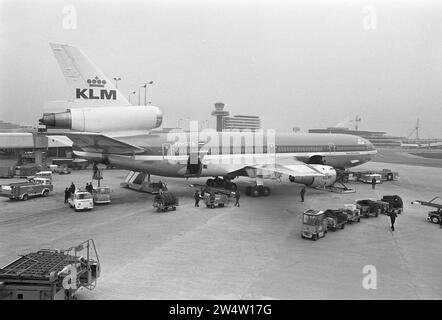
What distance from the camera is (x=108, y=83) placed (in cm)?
2375

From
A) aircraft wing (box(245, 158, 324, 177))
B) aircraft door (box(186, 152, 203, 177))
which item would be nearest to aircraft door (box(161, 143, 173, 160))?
aircraft door (box(186, 152, 203, 177))

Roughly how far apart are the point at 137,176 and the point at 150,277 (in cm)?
2074

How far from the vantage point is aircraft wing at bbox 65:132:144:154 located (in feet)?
71.7

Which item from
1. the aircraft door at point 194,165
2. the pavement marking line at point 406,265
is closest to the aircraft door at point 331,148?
the aircraft door at point 194,165

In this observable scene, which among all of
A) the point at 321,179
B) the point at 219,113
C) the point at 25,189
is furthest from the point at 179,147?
the point at 219,113

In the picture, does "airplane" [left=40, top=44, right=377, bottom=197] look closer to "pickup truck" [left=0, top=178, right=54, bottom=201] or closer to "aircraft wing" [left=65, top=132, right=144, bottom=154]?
"aircraft wing" [left=65, top=132, right=144, bottom=154]

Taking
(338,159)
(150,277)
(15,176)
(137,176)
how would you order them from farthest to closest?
(15,176)
(338,159)
(137,176)
(150,277)

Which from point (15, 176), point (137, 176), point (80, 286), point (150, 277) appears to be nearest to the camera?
point (80, 286)

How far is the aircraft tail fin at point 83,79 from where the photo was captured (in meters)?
22.2

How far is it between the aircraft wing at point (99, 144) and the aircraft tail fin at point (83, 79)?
2.38 metres

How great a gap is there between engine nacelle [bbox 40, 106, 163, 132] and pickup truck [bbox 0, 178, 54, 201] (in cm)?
744

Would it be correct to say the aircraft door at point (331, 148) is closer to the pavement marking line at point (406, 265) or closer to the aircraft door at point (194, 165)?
the aircraft door at point (194, 165)
